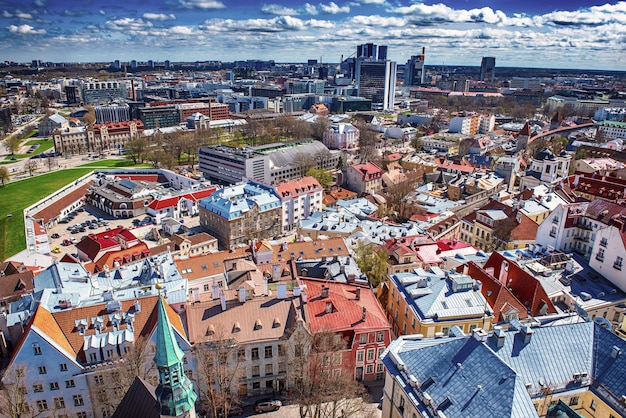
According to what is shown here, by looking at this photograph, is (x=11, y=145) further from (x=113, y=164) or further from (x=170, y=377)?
(x=170, y=377)

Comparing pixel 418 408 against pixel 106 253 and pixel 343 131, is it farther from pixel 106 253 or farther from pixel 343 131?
pixel 343 131

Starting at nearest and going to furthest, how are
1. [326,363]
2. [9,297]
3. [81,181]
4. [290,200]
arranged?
[326,363]
[9,297]
[290,200]
[81,181]

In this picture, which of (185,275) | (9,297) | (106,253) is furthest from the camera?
(106,253)

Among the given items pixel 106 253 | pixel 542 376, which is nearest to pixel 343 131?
pixel 106 253

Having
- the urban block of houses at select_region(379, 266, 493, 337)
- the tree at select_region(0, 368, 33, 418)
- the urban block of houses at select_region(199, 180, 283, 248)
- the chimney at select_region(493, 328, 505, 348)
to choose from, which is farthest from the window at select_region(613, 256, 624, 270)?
the urban block of houses at select_region(199, 180, 283, 248)

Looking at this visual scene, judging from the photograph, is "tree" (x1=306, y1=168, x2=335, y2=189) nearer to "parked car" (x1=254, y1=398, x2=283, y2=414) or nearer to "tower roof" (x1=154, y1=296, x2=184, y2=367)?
"parked car" (x1=254, y1=398, x2=283, y2=414)

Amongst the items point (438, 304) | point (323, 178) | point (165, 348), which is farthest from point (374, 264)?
→ point (323, 178)

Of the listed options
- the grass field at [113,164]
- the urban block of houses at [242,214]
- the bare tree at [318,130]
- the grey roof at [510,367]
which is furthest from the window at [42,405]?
the bare tree at [318,130]
